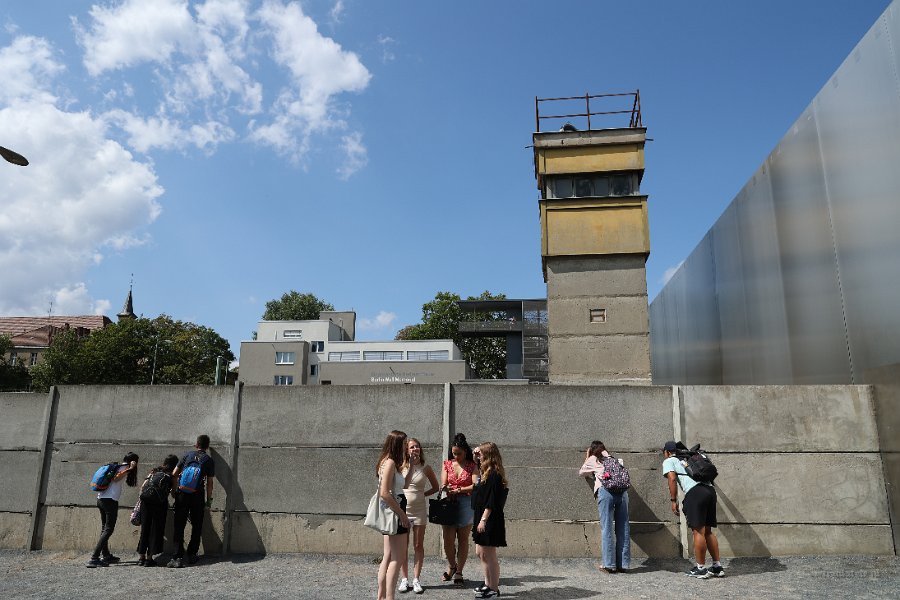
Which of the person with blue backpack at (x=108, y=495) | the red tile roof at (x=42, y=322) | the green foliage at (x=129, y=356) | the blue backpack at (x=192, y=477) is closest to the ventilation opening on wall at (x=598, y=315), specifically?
the blue backpack at (x=192, y=477)

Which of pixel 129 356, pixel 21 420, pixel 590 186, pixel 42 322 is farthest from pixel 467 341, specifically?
pixel 42 322

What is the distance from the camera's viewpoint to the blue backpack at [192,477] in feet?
25.1

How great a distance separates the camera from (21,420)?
883 centimetres

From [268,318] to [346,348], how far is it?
2458 centimetres

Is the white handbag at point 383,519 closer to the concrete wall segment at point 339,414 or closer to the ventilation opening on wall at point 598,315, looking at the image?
the concrete wall segment at point 339,414

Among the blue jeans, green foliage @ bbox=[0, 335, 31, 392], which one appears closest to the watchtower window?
the blue jeans

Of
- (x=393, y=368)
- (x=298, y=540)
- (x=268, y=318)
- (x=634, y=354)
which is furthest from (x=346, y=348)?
(x=298, y=540)

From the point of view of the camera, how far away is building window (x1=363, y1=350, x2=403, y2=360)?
57000 mm

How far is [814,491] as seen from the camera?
7387 mm

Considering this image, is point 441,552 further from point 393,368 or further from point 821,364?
point 393,368

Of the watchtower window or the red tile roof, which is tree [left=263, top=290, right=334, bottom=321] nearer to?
the red tile roof

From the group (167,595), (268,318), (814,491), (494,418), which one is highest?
(268,318)

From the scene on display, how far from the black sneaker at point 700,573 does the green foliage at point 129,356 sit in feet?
184

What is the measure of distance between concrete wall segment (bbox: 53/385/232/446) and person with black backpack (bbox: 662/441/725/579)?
5.90 meters
